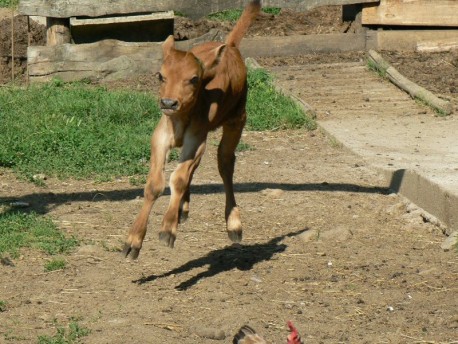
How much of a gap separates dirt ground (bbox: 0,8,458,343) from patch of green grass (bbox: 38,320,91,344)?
69 millimetres

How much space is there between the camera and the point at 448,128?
1280cm

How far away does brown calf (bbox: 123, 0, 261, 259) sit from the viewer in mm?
6988

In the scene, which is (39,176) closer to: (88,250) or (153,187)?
(88,250)

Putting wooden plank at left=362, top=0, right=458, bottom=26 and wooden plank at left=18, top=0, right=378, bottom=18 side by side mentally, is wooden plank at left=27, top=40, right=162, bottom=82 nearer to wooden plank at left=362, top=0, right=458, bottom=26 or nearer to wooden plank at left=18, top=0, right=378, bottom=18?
wooden plank at left=18, top=0, right=378, bottom=18

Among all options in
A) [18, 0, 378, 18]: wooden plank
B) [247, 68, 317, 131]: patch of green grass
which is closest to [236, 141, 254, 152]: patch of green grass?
[247, 68, 317, 131]: patch of green grass

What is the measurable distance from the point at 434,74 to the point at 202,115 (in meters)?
8.79

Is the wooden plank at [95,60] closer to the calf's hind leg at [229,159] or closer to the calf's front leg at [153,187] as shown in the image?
the calf's hind leg at [229,159]

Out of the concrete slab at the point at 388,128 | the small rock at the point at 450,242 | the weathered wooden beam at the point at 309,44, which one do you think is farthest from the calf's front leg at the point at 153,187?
the weathered wooden beam at the point at 309,44

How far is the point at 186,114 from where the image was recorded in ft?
23.7

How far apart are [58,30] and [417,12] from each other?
544 cm

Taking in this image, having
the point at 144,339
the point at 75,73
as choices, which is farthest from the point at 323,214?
the point at 75,73

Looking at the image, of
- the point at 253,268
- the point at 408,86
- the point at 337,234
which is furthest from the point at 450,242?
the point at 408,86

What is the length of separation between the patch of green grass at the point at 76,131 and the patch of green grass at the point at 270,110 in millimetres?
1223

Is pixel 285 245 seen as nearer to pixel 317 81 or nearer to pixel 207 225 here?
pixel 207 225
